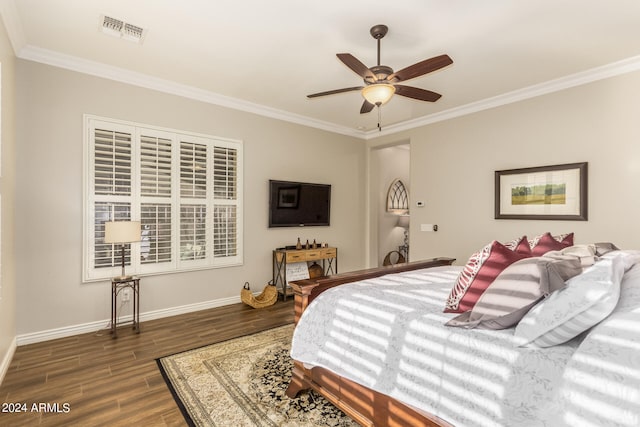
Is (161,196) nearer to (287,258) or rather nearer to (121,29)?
(121,29)

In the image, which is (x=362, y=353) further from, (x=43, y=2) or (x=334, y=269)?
(x=334, y=269)

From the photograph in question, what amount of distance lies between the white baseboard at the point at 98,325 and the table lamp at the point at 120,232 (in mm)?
1056

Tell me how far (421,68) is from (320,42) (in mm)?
1016

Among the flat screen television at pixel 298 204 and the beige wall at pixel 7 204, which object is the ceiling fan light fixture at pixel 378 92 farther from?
the beige wall at pixel 7 204

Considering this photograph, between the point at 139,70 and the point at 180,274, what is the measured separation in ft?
8.01

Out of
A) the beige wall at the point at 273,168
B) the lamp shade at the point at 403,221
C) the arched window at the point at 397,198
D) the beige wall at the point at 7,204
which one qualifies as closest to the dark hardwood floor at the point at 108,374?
the beige wall at the point at 7,204

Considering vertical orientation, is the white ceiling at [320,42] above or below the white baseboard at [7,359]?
above

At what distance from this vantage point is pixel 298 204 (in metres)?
5.12

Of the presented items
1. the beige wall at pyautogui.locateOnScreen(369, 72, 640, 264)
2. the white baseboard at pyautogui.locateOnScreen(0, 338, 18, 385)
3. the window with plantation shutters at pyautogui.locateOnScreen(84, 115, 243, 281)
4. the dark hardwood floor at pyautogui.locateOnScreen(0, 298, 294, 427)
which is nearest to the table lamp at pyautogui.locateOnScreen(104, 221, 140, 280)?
the window with plantation shutters at pyautogui.locateOnScreen(84, 115, 243, 281)

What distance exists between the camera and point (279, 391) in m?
2.24

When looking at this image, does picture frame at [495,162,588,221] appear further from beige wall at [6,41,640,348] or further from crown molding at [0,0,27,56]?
crown molding at [0,0,27,56]

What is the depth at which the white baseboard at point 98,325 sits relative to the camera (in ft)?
10.3

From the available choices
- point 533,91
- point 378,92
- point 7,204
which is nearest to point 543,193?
point 533,91

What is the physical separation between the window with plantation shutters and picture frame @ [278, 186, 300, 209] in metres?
0.67
